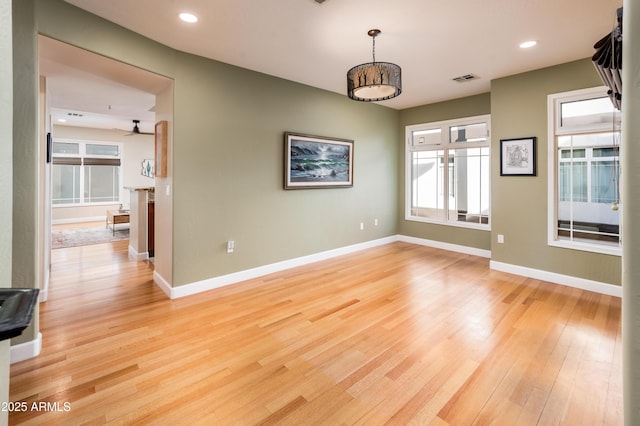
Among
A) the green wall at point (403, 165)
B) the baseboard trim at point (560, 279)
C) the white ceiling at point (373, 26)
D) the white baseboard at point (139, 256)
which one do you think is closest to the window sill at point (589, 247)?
the baseboard trim at point (560, 279)

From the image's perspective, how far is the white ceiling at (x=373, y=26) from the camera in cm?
246

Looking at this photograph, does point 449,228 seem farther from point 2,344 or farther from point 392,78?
point 2,344

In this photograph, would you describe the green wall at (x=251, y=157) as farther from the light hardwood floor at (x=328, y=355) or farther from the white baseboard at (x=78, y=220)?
the white baseboard at (x=78, y=220)

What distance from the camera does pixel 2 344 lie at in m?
0.76

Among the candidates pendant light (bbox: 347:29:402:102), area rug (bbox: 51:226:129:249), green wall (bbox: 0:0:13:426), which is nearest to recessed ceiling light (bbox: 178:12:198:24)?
pendant light (bbox: 347:29:402:102)

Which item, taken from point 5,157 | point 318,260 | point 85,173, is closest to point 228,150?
point 318,260

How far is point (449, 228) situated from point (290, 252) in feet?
9.97

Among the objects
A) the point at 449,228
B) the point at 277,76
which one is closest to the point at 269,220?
the point at 277,76

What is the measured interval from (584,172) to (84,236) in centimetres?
899

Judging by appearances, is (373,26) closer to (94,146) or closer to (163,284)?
(163,284)

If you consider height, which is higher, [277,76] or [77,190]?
[277,76]

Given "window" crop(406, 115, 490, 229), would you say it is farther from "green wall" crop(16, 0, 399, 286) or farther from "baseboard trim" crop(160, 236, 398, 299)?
"baseboard trim" crop(160, 236, 398, 299)

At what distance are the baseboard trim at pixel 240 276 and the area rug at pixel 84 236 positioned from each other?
3.36 meters

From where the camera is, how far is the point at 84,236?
21.7ft
